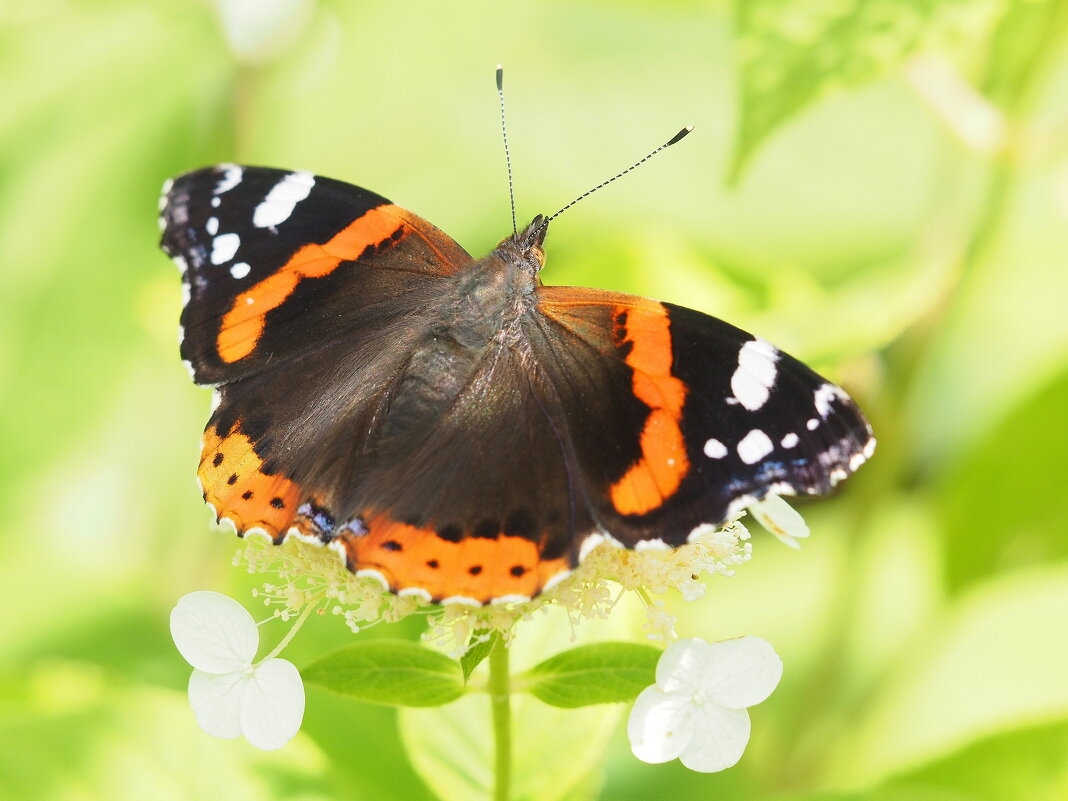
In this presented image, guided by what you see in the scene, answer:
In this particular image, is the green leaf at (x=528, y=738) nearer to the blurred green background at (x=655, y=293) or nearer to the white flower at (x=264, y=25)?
the blurred green background at (x=655, y=293)

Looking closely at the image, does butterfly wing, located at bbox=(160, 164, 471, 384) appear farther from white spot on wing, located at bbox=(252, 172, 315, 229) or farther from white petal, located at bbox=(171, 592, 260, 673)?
white petal, located at bbox=(171, 592, 260, 673)

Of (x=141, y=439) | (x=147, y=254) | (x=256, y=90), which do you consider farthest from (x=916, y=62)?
(x=141, y=439)

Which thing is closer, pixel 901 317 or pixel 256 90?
pixel 901 317

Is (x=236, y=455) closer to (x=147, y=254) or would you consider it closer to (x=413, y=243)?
(x=413, y=243)

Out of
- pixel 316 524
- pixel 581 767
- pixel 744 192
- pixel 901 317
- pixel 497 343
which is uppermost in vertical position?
pixel 744 192

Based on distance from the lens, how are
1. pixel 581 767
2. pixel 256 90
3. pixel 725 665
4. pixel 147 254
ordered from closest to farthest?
pixel 725 665
pixel 581 767
pixel 256 90
pixel 147 254

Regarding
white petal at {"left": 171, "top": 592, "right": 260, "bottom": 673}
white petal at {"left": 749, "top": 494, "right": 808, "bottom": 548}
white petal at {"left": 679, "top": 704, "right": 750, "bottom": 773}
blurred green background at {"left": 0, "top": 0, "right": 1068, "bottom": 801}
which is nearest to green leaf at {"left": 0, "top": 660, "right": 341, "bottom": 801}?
blurred green background at {"left": 0, "top": 0, "right": 1068, "bottom": 801}

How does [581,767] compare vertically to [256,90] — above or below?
below

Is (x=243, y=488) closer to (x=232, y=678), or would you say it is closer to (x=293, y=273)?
(x=232, y=678)
